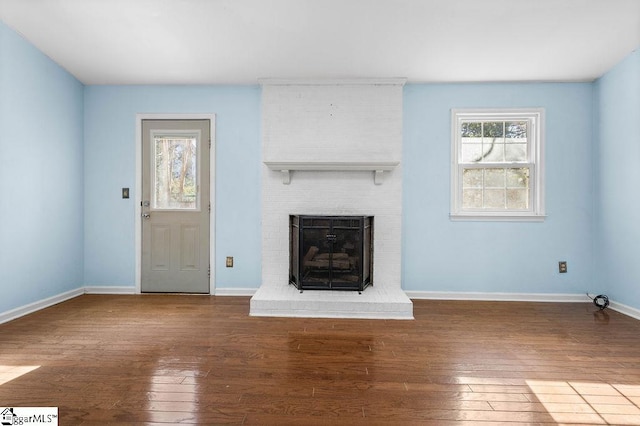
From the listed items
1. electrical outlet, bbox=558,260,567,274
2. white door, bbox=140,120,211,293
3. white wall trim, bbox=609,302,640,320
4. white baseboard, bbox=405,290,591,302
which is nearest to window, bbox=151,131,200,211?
white door, bbox=140,120,211,293

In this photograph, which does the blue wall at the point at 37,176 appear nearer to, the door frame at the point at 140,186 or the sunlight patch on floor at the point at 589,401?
the door frame at the point at 140,186

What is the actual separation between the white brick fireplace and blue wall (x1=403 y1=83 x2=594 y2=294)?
213 mm

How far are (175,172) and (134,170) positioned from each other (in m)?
0.46

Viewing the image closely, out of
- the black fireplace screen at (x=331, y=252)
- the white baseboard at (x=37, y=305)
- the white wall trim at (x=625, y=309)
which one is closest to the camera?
the white baseboard at (x=37, y=305)

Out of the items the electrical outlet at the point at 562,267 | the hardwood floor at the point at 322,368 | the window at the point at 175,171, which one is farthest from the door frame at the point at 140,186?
the electrical outlet at the point at 562,267

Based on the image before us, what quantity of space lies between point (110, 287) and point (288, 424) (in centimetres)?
330

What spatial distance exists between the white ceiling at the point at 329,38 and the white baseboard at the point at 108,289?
2296 millimetres

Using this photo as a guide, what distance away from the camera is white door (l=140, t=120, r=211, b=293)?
3.98m

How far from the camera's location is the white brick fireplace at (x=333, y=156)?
378 centimetres

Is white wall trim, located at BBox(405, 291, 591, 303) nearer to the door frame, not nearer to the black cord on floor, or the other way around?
the black cord on floor

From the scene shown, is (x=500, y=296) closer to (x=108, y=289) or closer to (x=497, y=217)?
(x=497, y=217)

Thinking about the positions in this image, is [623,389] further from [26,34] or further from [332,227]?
[26,34]

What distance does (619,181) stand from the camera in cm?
341

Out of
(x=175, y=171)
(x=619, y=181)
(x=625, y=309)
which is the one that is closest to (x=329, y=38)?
(x=175, y=171)
